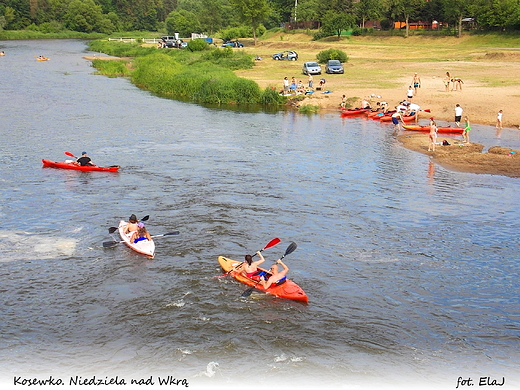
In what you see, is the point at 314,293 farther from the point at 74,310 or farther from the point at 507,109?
the point at 507,109

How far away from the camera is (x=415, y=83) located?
45031 mm

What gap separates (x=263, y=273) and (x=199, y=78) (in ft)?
128

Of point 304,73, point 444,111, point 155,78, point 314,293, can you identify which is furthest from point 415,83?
point 314,293

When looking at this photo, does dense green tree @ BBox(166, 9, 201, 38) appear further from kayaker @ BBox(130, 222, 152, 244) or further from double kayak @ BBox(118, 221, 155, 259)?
double kayak @ BBox(118, 221, 155, 259)

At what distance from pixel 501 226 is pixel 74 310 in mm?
14315

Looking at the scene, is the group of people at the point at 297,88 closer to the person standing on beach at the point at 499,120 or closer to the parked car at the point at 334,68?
the parked car at the point at 334,68

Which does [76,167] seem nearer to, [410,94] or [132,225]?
[132,225]

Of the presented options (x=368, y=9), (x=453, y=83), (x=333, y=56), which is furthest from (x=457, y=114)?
(x=368, y=9)

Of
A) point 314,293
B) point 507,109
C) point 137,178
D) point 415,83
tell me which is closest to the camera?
point 314,293

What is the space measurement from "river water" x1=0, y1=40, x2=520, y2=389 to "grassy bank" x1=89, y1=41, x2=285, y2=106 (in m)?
14.8

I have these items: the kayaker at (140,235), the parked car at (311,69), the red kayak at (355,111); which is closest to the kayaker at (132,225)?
the kayaker at (140,235)

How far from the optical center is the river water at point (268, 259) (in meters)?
13.2

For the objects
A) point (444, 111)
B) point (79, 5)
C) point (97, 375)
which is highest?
point (79, 5)

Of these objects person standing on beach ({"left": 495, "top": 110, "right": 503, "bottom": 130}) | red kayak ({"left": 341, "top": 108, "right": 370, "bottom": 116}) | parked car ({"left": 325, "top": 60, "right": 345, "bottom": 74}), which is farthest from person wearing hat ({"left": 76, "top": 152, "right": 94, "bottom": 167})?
parked car ({"left": 325, "top": 60, "right": 345, "bottom": 74})
